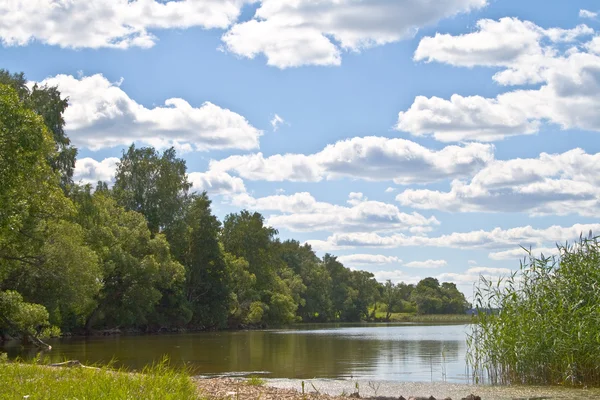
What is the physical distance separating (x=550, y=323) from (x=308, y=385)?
7.62 metres

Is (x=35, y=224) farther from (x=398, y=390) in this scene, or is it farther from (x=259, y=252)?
(x=259, y=252)

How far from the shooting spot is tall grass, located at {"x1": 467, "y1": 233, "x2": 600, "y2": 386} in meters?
19.8

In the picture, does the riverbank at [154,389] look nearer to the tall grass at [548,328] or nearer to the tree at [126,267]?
the tall grass at [548,328]

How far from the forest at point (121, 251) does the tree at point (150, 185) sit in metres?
0.12

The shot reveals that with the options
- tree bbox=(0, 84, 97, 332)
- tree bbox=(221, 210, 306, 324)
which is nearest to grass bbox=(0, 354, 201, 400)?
tree bbox=(0, 84, 97, 332)

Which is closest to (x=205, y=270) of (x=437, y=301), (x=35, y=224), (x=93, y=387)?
(x=35, y=224)

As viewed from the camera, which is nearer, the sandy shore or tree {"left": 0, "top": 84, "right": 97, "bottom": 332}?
the sandy shore

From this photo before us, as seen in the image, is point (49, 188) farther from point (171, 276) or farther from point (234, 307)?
point (234, 307)

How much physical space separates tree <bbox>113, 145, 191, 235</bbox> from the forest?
120mm

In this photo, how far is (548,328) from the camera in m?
20.4

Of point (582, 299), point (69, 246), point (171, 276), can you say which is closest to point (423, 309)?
point (171, 276)

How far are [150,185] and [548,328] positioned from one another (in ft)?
212

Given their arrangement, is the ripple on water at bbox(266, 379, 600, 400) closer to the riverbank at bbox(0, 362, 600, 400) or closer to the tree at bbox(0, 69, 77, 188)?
the riverbank at bbox(0, 362, 600, 400)

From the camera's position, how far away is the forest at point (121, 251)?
29547mm
